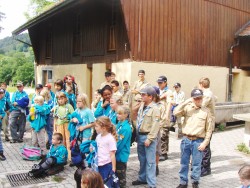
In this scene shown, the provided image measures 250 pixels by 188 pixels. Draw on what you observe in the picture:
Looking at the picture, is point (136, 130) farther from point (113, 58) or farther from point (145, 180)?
point (113, 58)

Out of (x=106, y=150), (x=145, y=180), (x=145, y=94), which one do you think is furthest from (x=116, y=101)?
(x=145, y=180)

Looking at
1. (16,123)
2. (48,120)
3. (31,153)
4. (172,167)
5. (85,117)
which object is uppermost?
(85,117)

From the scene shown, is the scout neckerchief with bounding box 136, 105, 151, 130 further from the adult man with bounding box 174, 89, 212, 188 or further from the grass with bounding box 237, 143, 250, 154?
the grass with bounding box 237, 143, 250, 154

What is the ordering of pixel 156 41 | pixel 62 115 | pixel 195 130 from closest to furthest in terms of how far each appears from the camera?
pixel 195 130 → pixel 62 115 → pixel 156 41

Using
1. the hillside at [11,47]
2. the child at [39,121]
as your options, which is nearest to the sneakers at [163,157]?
the child at [39,121]

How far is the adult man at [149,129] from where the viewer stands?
201 inches

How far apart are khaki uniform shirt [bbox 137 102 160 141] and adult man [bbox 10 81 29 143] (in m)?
5.01

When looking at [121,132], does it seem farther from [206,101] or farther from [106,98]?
[206,101]

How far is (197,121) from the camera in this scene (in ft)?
17.0

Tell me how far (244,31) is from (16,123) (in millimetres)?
11787

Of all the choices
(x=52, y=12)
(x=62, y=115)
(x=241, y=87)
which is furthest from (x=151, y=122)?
(x=241, y=87)

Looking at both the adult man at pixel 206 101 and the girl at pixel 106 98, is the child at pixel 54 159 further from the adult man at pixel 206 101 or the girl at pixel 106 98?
the adult man at pixel 206 101

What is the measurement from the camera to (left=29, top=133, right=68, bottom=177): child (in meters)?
5.96

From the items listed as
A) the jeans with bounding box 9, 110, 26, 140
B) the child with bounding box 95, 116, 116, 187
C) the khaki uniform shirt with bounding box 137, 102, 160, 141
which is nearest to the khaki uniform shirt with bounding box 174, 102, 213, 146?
the khaki uniform shirt with bounding box 137, 102, 160, 141
